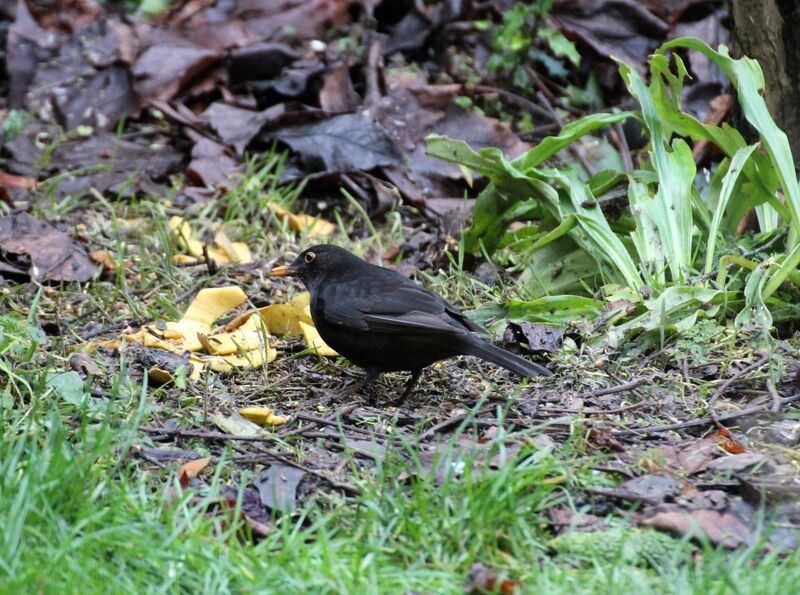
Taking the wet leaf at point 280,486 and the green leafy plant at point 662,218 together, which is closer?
the wet leaf at point 280,486

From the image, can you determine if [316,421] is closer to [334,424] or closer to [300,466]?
[334,424]

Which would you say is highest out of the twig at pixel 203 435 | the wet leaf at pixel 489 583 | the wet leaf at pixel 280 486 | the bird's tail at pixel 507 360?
the wet leaf at pixel 489 583

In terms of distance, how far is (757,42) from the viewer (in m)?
5.04

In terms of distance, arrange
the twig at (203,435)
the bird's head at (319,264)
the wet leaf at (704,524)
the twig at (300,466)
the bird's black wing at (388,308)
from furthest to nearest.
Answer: the bird's head at (319,264), the bird's black wing at (388,308), the twig at (203,435), the twig at (300,466), the wet leaf at (704,524)

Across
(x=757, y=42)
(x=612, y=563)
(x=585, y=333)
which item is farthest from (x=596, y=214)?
(x=612, y=563)

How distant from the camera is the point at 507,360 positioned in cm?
411

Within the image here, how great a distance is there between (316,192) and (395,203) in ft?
1.82

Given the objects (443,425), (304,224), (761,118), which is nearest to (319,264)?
(304,224)

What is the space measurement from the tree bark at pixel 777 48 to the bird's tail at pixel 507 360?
1.87 metres

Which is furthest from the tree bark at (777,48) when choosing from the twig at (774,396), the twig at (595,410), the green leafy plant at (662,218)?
the twig at (595,410)

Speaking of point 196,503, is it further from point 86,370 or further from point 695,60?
point 695,60

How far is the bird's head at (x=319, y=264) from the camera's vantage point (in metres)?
4.90

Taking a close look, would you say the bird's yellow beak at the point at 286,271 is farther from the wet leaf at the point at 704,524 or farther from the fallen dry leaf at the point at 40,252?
the wet leaf at the point at 704,524

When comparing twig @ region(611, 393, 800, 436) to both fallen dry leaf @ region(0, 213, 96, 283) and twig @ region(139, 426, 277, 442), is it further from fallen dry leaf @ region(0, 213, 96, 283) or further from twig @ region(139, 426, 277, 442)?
fallen dry leaf @ region(0, 213, 96, 283)
